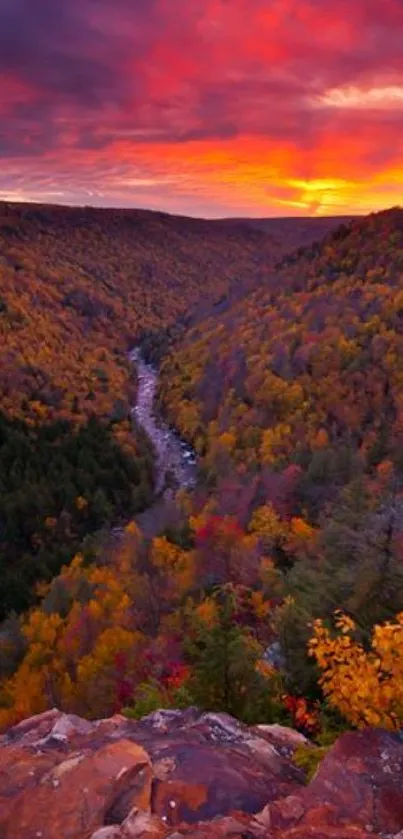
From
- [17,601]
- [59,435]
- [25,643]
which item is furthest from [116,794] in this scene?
[59,435]

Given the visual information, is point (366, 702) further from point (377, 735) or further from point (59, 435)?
point (59, 435)

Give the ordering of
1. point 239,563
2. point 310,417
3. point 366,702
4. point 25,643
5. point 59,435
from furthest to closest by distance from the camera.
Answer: point 59,435, point 310,417, point 25,643, point 239,563, point 366,702

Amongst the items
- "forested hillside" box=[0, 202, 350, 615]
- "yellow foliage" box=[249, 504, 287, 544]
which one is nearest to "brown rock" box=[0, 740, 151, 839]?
"yellow foliage" box=[249, 504, 287, 544]

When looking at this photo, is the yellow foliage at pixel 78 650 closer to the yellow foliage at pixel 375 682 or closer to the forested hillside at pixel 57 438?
the forested hillside at pixel 57 438

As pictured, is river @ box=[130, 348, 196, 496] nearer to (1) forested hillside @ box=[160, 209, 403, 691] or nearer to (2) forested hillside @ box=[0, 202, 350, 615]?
(2) forested hillside @ box=[0, 202, 350, 615]

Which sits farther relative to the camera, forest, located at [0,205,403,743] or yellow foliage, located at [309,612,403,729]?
forest, located at [0,205,403,743]
